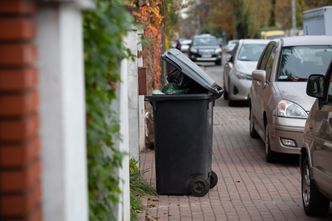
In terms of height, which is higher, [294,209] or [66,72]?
[66,72]

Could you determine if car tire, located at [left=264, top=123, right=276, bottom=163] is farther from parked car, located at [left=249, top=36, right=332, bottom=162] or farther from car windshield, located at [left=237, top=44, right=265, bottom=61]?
car windshield, located at [left=237, top=44, right=265, bottom=61]

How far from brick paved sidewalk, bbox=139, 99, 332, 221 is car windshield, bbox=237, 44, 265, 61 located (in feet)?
23.7

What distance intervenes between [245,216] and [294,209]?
27.5 inches

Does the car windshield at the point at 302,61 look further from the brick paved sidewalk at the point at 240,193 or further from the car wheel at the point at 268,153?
the brick paved sidewalk at the point at 240,193

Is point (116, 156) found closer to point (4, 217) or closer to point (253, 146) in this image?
point (4, 217)

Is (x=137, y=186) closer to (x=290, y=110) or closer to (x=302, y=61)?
(x=290, y=110)

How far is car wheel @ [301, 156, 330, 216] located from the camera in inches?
291

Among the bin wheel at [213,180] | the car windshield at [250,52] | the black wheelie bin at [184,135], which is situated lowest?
the bin wheel at [213,180]

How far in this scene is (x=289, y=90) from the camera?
1088cm

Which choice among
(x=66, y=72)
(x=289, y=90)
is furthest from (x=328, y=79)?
(x=66, y=72)

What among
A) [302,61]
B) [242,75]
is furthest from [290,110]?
[242,75]

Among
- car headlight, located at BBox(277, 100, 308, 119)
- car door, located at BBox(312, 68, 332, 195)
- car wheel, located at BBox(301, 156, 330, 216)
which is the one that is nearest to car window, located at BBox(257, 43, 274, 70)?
car headlight, located at BBox(277, 100, 308, 119)

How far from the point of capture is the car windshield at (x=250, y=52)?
20188 millimetres

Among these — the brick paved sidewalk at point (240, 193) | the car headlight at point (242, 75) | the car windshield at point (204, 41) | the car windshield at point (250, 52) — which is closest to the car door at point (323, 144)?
the brick paved sidewalk at point (240, 193)
